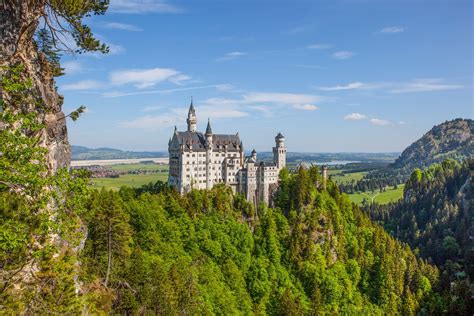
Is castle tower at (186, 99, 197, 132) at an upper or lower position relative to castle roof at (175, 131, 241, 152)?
upper

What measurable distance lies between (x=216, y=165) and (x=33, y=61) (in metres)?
85.6

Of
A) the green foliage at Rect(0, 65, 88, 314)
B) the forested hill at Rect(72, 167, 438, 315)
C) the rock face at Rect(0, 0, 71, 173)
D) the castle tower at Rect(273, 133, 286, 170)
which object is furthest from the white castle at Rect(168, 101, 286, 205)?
the green foliage at Rect(0, 65, 88, 314)

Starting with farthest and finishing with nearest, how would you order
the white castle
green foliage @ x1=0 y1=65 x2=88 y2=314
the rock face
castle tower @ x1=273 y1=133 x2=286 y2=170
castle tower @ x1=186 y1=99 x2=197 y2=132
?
castle tower @ x1=273 y1=133 x2=286 y2=170
castle tower @ x1=186 y1=99 x2=197 y2=132
the white castle
the rock face
green foliage @ x1=0 y1=65 x2=88 y2=314

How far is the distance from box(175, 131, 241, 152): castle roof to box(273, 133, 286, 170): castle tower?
1317cm

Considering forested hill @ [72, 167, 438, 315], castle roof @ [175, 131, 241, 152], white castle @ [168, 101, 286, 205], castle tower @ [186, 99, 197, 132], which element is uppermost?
castle tower @ [186, 99, 197, 132]

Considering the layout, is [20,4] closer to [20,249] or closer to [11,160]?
[11,160]

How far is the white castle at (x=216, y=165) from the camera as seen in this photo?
110 meters

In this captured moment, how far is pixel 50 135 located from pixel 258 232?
84973mm

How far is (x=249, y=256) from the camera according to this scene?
102m

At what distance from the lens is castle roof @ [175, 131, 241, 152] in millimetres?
112269

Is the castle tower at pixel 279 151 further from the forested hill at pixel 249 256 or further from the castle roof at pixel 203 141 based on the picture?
the castle roof at pixel 203 141

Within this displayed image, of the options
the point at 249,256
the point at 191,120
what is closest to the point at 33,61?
the point at 249,256

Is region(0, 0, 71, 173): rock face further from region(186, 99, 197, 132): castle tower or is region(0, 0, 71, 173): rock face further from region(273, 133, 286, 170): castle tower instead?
region(273, 133, 286, 170): castle tower

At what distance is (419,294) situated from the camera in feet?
394
